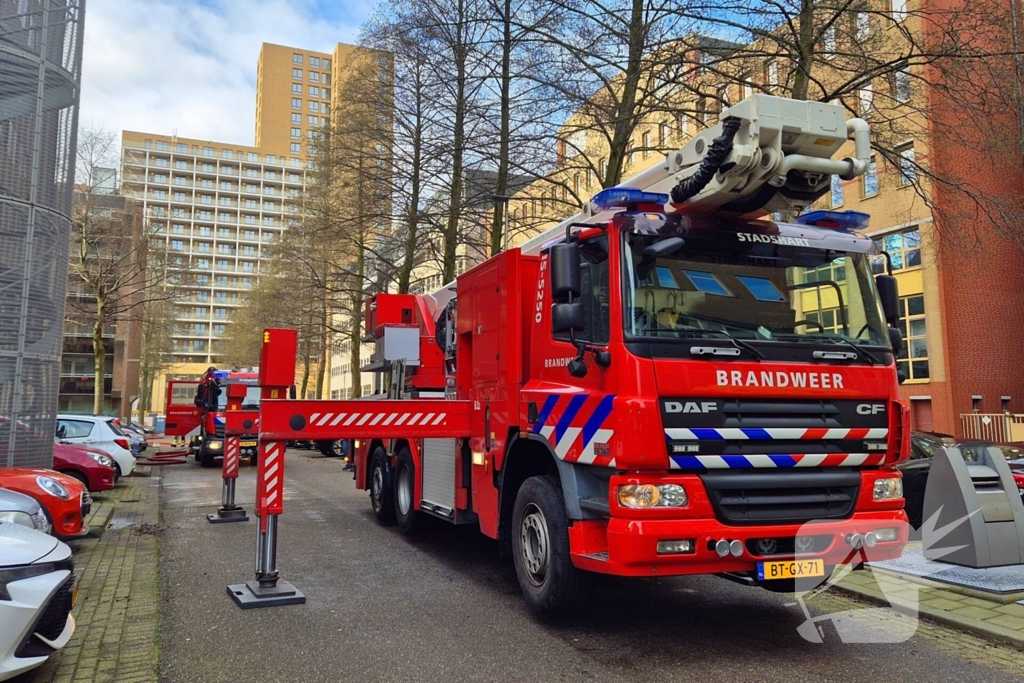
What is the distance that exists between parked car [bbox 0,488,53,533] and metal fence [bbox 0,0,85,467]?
3.63 meters

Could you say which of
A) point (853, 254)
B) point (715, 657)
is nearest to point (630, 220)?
point (853, 254)

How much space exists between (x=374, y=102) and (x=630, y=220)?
17473 mm

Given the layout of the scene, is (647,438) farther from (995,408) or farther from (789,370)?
(995,408)

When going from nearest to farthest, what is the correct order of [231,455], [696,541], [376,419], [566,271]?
[696,541] < [566,271] < [376,419] < [231,455]

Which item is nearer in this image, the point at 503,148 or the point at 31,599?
the point at 31,599

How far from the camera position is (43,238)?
404 inches

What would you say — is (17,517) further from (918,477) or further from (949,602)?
(918,477)

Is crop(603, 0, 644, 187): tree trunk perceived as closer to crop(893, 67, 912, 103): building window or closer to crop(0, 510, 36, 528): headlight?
crop(893, 67, 912, 103): building window

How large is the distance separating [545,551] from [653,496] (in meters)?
1.19

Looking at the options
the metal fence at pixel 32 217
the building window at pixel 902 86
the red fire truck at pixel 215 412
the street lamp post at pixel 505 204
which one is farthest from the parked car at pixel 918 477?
the red fire truck at pixel 215 412

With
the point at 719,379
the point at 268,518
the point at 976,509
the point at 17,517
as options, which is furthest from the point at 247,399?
the point at 719,379

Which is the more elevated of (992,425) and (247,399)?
(247,399)

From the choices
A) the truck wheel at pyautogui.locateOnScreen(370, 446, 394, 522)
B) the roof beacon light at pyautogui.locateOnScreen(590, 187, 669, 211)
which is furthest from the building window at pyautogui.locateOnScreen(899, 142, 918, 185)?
the truck wheel at pyautogui.locateOnScreen(370, 446, 394, 522)

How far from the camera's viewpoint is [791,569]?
4859 millimetres
